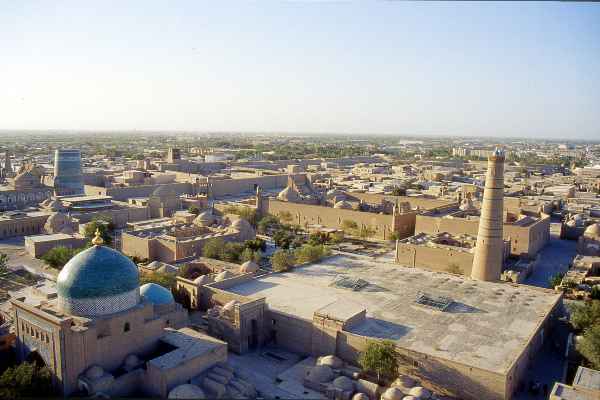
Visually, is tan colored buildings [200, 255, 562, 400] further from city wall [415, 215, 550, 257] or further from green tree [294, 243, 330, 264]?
city wall [415, 215, 550, 257]

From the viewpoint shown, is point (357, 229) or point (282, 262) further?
point (357, 229)

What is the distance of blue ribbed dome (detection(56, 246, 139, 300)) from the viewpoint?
9805 millimetres

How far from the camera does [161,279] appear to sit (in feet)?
47.8

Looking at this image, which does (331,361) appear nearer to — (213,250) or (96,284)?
(96,284)

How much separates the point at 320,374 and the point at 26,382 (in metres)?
5.26

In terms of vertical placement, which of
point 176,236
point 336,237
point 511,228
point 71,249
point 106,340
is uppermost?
point 511,228

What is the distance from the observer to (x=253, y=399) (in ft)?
31.9

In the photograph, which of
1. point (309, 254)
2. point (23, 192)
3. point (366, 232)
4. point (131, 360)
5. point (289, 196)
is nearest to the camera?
point (131, 360)

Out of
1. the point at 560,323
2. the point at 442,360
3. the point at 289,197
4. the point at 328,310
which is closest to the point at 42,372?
the point at 328,310

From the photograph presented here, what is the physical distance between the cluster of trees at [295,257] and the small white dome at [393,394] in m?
7.15

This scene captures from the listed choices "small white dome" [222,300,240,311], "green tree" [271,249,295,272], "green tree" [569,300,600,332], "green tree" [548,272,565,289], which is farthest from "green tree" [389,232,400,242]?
"small white dome" [222,300,240,311]

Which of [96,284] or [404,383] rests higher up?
[96,284]

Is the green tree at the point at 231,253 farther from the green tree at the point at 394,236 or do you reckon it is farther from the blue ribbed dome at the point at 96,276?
the blue ribbed dome at the point at 96,276

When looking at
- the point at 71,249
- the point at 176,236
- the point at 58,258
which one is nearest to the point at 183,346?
the point at 58,258
